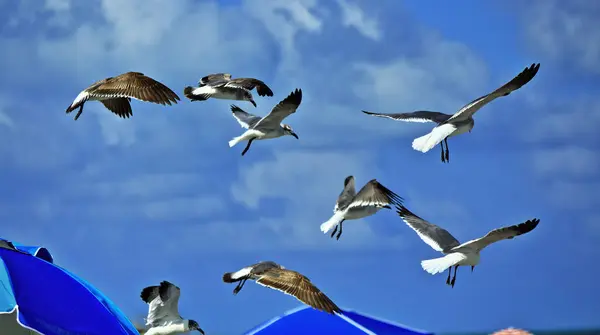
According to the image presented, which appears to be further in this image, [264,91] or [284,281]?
[264,91]

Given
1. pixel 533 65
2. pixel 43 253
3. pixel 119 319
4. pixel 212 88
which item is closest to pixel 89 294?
pixel 119 319

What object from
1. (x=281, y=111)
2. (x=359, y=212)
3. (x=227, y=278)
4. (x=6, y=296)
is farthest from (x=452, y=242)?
(x=6, y=296)

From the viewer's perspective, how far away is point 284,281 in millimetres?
13047

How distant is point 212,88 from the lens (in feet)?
52.4

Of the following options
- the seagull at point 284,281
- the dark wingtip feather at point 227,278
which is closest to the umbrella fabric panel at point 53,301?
the dark wingtip feather at point 227,278

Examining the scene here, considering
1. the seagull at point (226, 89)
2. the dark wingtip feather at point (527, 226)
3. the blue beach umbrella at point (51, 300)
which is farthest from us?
the seagull at point (226, 89)

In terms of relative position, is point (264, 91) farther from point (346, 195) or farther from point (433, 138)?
point (433, 138)

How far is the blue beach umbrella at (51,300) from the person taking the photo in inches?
544

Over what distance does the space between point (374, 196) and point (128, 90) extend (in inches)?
135

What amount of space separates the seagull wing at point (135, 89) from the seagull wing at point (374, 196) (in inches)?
107

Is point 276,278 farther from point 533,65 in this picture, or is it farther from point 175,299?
point 533,65

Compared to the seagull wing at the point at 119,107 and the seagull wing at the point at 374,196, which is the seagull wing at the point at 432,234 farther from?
the seagull wing at the point at 119,107

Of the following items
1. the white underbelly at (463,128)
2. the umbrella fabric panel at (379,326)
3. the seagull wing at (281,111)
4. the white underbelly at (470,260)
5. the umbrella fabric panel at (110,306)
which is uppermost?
the seagull wing at (281,111)

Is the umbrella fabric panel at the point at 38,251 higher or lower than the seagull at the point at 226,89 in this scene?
lower
